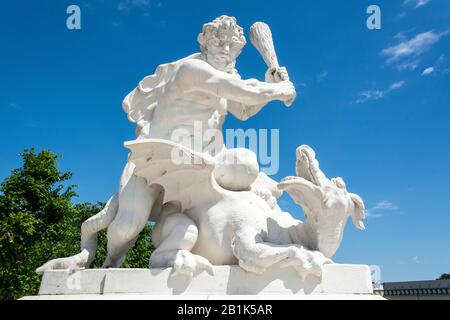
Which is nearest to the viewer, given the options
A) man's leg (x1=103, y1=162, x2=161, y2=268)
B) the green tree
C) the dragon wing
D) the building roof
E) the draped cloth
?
the dragon wing

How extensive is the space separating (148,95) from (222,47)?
1040mm

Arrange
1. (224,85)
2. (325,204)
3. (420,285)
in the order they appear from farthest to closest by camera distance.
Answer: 1. (420,285)
2. (224,85)
3. (325,204)

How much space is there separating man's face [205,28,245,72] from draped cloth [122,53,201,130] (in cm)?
23

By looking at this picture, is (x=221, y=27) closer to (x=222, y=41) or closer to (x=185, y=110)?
(x=222, y=41)

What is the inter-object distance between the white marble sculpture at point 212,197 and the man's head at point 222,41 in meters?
0.01

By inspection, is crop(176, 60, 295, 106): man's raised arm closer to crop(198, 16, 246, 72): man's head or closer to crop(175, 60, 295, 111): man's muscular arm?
crop(175, 60, 295, 111): man's muscular arm

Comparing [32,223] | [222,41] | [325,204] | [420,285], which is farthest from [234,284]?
[420,285]

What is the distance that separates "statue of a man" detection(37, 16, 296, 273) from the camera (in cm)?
378

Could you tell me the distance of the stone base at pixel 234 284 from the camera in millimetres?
3246

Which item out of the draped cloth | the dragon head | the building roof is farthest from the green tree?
the building roof

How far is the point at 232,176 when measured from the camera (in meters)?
3.89

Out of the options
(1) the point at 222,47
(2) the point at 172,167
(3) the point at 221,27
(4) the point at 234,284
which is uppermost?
(3) the point at 221,27

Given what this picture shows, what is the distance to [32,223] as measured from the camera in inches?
557

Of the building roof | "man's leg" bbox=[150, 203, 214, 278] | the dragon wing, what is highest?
the building roof
